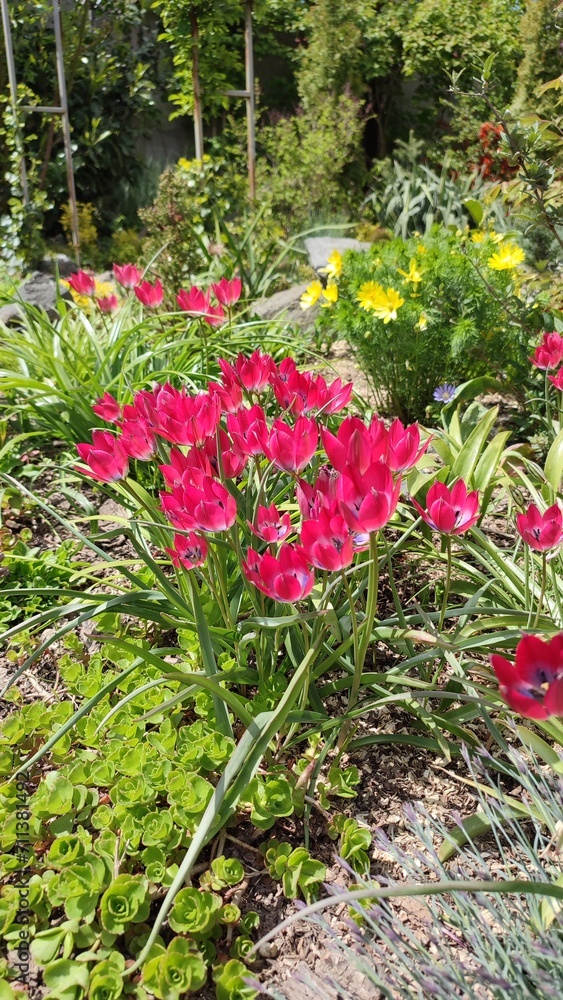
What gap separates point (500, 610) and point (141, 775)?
74 cm

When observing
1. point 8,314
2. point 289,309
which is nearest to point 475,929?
point 289,309

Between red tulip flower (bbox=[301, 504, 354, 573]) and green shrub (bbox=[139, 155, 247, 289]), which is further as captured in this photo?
green shrub (bbox=[139, 155, 247, 289])

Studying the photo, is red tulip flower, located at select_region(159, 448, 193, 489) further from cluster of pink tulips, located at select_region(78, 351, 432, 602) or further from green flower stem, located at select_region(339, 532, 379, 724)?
green flower stem, located at select_region(339, 532, 379, 724)

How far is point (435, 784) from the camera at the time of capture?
1404 mm

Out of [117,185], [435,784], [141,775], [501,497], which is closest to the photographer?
[141,775]

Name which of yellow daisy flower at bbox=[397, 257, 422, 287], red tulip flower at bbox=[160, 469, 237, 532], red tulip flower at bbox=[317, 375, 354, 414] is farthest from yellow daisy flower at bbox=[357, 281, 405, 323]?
red tulip flower at bbox=[160, 469, 237, 532]

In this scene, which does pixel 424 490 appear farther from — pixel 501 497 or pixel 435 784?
pixel 435 784

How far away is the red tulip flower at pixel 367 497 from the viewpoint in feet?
2.99

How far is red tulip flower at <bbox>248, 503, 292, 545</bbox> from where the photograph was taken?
1147 millimetres

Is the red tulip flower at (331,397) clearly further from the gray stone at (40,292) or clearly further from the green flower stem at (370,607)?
the gray stone at (40,292)

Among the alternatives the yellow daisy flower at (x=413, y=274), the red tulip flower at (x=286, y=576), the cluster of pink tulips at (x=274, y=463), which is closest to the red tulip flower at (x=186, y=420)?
the cluster of pink tulips at (x=274, y=463)

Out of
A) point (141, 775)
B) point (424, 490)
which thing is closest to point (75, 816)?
point (141, 775)

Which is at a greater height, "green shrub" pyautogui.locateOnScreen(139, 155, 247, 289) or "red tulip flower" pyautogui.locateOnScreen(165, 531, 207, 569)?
"green shrub" pyautogui.locateOnScreen(139, 155, 247, 289)

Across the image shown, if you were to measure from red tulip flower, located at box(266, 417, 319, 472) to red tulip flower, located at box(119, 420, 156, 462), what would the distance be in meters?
0.30
